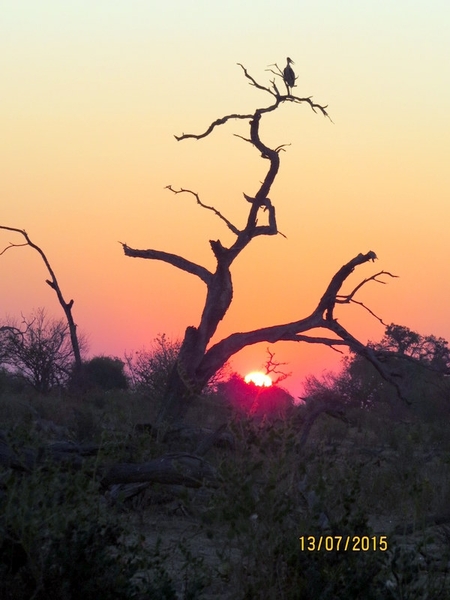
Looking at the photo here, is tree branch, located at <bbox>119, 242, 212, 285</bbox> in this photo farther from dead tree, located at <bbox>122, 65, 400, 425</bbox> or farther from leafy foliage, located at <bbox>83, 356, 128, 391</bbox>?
leafy foliage, located at <bbox>83, 356, 128, 391</bbox>

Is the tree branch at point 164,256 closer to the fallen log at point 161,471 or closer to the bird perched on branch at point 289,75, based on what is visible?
the bird perched on branch at point 289,75

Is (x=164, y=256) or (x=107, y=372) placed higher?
(x=107, y=372)

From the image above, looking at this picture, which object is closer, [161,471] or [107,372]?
[161,471]

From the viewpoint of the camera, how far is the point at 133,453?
349 inches

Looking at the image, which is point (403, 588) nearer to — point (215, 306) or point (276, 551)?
point (276, 551)

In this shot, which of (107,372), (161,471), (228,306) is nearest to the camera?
(161,471)

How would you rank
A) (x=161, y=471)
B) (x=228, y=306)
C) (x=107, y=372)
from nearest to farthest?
(x=161, y=471) < (x=228, y=306) < (x=107, y=372)

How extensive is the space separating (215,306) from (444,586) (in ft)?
35.1

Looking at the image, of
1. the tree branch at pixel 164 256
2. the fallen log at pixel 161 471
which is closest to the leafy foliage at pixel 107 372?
the tree branch at pixel 164 256

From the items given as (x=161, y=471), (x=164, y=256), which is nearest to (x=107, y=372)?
(x=164, y=256)

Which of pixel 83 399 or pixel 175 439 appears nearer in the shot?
pixel 175 439

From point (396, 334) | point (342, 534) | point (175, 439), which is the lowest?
point (342, 534)

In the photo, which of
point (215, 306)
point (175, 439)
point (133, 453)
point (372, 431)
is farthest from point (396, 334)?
point (133, 453)

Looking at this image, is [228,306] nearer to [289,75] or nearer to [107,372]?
[289,75]
